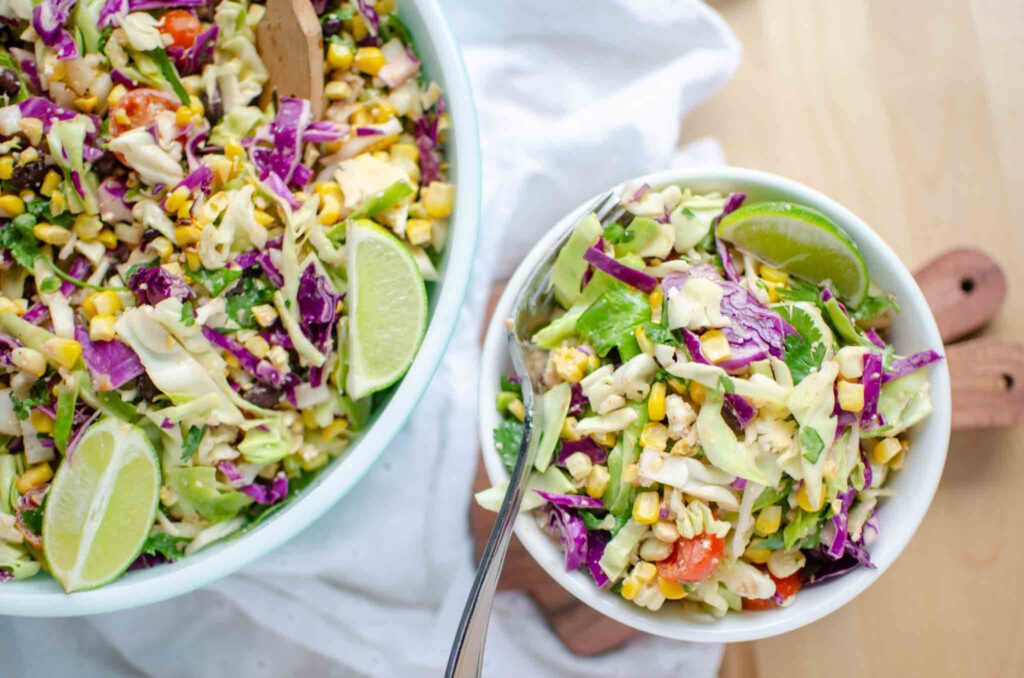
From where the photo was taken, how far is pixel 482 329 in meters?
1.78

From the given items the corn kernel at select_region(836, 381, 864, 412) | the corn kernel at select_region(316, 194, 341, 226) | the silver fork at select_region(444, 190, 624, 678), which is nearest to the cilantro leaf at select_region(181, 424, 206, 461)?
the corn kernel at select_region(316, 194, 341, 226)

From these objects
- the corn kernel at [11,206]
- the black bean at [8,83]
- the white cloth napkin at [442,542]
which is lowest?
the white cloth napkin at [442,542]

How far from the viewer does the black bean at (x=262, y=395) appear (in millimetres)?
1405

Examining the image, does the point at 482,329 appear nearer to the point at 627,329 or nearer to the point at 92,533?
the point at 627,329

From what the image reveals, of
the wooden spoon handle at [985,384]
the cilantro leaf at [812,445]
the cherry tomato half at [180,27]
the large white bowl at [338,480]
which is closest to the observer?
the cilantro leaf at [812,445]

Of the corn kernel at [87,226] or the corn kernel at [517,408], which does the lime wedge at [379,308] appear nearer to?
the corn kernel at [517,408]

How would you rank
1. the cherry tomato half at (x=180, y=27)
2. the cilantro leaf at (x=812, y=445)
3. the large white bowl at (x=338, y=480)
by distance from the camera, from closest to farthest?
the cilantro leaf at (x=812, y=445), the large white bowl at (x=338, y=480), the cherry tomato half at (x=180, y=27)

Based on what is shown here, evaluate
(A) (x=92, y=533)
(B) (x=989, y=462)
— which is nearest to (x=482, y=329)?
(A) (x=92, y=533)

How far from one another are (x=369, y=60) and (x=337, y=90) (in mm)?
76

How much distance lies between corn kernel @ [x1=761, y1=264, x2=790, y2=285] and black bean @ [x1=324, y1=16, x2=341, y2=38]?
84 cm

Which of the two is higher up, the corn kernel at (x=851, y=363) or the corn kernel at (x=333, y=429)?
the corn kernel at (x=851, y=363)

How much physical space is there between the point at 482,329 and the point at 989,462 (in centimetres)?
106

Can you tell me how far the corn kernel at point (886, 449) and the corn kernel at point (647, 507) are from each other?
378mm

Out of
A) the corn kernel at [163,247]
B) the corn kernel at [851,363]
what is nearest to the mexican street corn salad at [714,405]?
the corn kernel at [851,363]
